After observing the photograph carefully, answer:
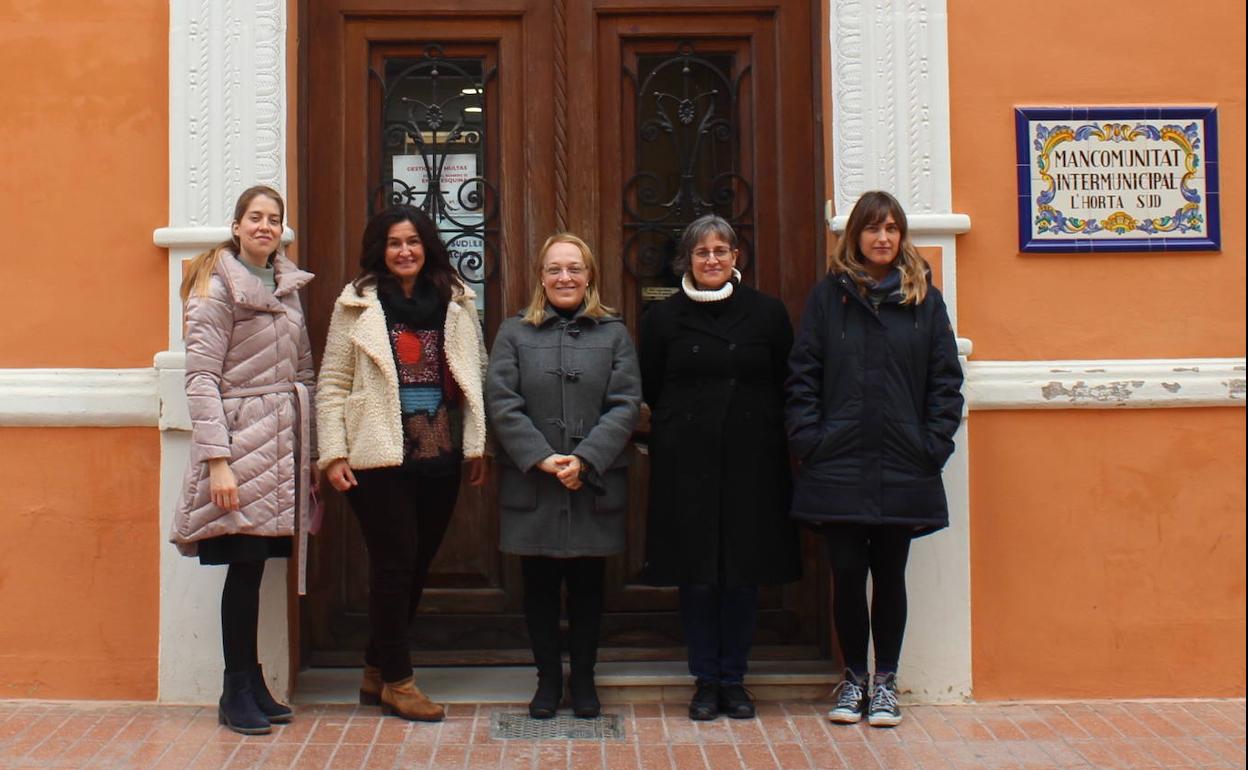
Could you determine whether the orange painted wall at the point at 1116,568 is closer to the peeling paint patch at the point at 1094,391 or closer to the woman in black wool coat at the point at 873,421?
the peeling paint patch at the point at 1094,391

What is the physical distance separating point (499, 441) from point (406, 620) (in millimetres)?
706

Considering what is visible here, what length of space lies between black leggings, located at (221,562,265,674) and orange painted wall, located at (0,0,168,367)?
0.97m

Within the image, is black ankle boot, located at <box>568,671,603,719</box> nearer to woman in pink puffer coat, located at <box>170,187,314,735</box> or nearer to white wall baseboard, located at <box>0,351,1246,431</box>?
woman in pink puffer coat, located at <box>170,187,314,735</box>

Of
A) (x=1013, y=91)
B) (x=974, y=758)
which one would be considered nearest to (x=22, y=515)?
(x=974, y=758)

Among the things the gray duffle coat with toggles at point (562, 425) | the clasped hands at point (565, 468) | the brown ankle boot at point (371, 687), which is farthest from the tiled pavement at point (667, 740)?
the clasped hands at point (565, 468)

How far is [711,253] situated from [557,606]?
1.34 meters

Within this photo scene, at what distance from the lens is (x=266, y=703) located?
4.75m

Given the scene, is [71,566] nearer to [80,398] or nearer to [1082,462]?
[80,398]

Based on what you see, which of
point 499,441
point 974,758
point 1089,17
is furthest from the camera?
point 1089,17

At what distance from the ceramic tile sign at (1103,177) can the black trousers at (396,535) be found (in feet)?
7.52

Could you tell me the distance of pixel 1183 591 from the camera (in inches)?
199

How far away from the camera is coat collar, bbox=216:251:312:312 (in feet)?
14.8

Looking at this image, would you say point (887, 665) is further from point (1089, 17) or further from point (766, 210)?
point (1089, 17)

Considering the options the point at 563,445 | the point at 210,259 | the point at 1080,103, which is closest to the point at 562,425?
the point at 563,445
